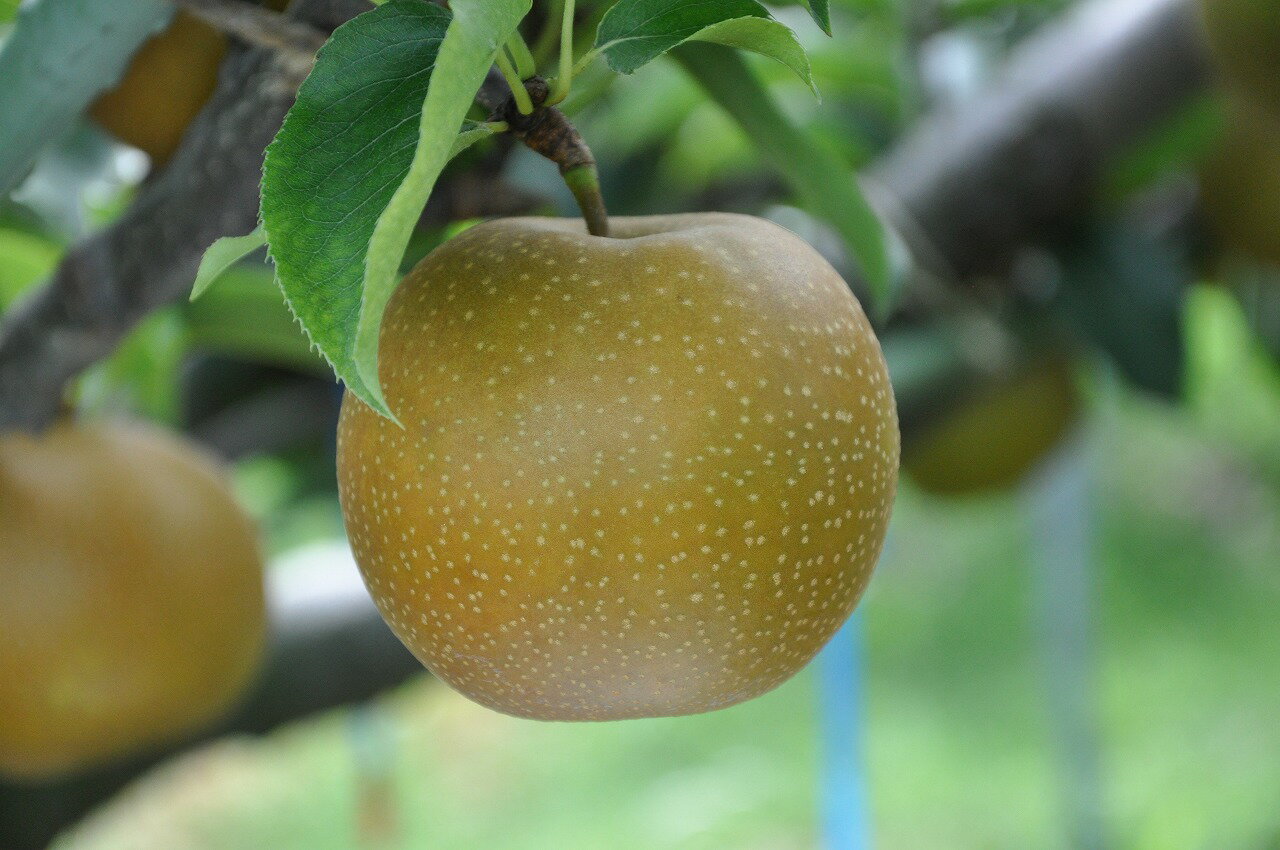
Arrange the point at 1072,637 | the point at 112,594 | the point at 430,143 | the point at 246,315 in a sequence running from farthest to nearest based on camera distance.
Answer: the point at 1072,637
the point at 246,315
the point at 112,594
the point at 430,143

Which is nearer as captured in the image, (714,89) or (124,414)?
(714,89)

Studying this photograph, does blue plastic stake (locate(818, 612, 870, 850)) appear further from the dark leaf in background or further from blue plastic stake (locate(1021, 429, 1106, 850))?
blue plastic stake (locate(1021, 429, 1106, 850))

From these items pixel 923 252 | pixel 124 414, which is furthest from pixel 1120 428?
pixel 124 414

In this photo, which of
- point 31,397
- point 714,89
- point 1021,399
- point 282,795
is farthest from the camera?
point 282,795

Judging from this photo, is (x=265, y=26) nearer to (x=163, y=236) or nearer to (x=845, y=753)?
(x=163, y=236)

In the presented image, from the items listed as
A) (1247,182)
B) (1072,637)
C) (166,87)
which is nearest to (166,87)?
(166,87)

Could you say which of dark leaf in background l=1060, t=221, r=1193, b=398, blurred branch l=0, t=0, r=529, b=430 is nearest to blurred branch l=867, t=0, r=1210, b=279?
dark leaf in background l=1060, t=221, r=1193, b=398

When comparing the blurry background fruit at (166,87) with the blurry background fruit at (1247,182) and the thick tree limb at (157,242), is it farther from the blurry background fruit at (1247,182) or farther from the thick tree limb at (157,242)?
the blurry background fruit at (1247,182)

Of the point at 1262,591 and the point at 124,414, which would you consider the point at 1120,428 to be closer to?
the point at 1262,591
